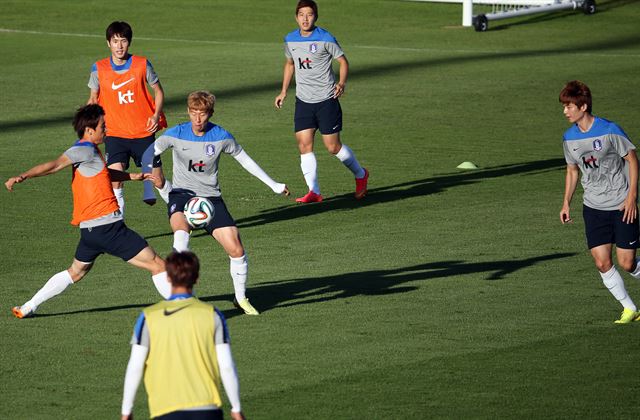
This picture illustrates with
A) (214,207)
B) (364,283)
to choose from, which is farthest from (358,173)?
(214,207)

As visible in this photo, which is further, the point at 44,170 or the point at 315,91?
the point at 315,91

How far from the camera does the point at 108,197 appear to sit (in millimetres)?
10938

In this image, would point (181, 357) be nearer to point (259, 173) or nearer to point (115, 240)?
point (115, 240)

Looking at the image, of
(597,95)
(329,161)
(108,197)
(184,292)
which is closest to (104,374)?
(108,197)

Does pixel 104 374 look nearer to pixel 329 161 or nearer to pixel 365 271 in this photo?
pixel 365 271

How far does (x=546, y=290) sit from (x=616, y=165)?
1869 mm

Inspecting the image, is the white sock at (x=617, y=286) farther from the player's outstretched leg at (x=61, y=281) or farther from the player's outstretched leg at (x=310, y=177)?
the player's outstretched leg at (x=310, y=177)

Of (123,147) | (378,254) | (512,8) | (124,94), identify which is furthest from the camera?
(512,8)

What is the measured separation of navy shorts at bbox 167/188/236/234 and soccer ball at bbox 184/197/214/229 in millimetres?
87

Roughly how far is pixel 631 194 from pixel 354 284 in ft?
10.2

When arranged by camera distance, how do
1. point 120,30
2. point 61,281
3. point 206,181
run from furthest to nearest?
1. point 120,30
2. point 206,181
3. point 61,281

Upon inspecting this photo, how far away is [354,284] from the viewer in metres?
12.8

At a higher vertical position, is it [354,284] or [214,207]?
[214,207]

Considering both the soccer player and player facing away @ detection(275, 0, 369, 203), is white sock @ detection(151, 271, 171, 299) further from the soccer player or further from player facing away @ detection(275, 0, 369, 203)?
player facing away @ detection(275, 0, 369, 203)
